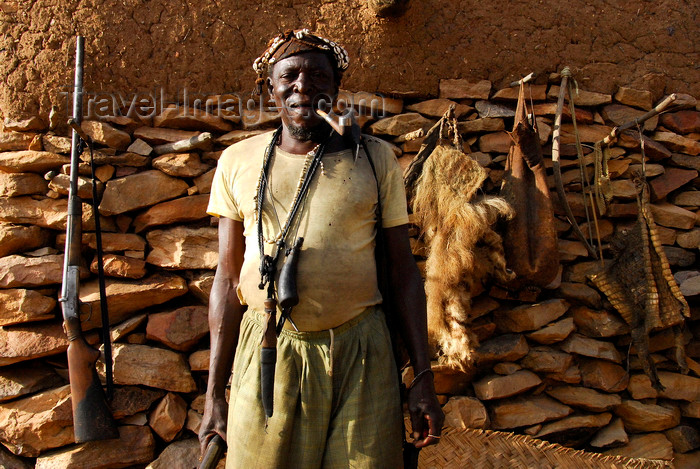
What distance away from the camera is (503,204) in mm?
2834

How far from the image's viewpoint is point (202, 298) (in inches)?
114

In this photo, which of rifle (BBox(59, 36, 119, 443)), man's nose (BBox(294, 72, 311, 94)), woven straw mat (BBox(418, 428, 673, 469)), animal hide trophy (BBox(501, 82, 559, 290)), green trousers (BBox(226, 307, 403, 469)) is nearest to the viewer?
green trousers (BBox(226, 307, 403, 469))

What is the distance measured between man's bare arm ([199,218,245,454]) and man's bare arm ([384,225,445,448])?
0.57 m

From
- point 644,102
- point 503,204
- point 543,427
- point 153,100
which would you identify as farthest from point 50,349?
point 644,102

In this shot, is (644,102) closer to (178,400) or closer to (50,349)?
(178,400)

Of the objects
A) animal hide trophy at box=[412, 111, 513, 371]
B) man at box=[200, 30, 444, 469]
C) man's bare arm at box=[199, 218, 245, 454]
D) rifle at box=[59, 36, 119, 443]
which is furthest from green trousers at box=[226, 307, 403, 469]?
rifle at box=[59, 36, 119, 443]

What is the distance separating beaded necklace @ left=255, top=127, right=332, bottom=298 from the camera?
185 cm

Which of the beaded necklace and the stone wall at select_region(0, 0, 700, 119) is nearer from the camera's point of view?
the beaded necklace

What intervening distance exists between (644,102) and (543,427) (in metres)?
1.97

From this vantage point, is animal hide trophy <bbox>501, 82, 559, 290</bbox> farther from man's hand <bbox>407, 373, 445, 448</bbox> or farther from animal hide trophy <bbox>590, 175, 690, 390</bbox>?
man's hand <bbox>407, 373, 445, 448</bbox>

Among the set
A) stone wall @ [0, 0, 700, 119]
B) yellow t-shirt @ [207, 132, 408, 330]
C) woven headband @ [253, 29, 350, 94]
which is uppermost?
stone wall @ [0, 0, 700, 119]

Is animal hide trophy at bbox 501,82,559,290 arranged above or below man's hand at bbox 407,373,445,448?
above

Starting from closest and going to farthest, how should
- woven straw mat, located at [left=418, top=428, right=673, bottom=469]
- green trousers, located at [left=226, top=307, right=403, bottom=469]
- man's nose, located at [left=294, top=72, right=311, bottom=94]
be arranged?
green trousers, located at [left=226, top=307, right=403, bottom=469] → man's nose, located at [left=294, top=72, right=311, bottom=94] → woven straw mat, located at [left=418, top=428, right=673, bottom=469]

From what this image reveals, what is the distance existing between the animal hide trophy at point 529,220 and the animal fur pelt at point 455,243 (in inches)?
4.5
